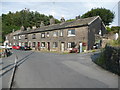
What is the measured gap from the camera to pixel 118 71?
8602mm

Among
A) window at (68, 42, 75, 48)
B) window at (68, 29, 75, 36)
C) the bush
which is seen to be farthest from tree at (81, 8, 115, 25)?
the bush

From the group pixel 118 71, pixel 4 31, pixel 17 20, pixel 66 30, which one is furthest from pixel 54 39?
pixel 17 20

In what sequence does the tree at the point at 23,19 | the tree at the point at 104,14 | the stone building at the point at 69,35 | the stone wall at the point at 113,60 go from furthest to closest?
the tree at the point at 23,19 < the tree at the point at 104,14 < the stone building at the point at 69,35 < the stone wall at the point at 113,60

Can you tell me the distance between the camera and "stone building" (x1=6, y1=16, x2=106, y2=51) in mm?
27500

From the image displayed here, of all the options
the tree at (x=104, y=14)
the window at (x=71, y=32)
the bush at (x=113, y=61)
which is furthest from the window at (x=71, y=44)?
the tree at (x=104, y=14)

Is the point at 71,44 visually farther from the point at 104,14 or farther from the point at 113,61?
the point at 104,14

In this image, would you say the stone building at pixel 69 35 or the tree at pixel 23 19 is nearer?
the stone building at pixel 69 35

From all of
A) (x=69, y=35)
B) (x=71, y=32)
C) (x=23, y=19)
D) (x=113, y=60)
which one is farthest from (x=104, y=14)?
(x=23, y=19)

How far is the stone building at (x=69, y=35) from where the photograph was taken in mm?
27500

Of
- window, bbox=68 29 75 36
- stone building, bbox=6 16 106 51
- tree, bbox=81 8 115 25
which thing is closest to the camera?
stone building, bbox=6 16 106 51

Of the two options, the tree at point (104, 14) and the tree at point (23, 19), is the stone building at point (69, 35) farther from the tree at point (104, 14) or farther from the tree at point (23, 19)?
the tree at point (23, 19)

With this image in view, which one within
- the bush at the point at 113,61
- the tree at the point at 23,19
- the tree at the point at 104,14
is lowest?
the bush at the point at 113,61

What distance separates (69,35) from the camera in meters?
A: 30.6

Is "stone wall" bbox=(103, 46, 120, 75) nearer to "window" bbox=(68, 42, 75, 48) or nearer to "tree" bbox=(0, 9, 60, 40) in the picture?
"window" bbox=(68, 42, 75, 48)
